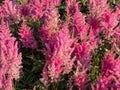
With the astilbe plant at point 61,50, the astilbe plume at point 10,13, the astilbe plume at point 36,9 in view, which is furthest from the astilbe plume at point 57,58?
the astilbe plume at point 10,13

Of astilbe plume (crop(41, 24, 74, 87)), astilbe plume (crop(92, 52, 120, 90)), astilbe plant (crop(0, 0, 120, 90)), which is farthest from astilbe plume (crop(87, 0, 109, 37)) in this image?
astilbe plume (crop(92, 52, 120, 90))

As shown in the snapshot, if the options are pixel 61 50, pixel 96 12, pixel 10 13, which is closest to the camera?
pixel 61 50

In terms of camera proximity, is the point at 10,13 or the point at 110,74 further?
the point at 10,13

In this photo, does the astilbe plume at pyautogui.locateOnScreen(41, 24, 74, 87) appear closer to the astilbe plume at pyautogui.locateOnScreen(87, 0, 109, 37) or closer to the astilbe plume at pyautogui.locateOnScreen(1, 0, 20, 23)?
the astilbe plume at pyautogui.locateOnScreen(87, 0, 109, 37)

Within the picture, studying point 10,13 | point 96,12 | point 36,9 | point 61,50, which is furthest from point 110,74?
point 10,13

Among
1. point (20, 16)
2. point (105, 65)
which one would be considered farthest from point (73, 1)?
point (105, 65)

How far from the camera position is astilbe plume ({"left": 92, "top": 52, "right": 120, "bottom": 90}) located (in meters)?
3.34

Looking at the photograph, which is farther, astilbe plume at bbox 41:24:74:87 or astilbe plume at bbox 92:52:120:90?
astilbe plume at bbox 41:24:74:87

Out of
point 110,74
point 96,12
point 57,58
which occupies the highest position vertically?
point 96,12

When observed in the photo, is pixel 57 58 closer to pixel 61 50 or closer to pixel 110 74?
pixel 61 50

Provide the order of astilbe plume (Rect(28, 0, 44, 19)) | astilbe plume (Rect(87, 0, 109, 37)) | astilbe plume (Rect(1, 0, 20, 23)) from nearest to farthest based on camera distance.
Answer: astilbe plume (Rect(87, 0, 109, 37))
astilbe plume (Rect(28, 0, 44, 19))
astilbe plume (Rect(1, 0, 20, 23))

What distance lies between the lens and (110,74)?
3693 mm

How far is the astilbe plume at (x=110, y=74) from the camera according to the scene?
11.0 ft

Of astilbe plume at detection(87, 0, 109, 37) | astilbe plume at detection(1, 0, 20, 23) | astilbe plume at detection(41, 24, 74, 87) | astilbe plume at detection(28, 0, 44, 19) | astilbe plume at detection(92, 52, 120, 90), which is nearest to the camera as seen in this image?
astilbe plume at detection(92, 52, 120, 90)
